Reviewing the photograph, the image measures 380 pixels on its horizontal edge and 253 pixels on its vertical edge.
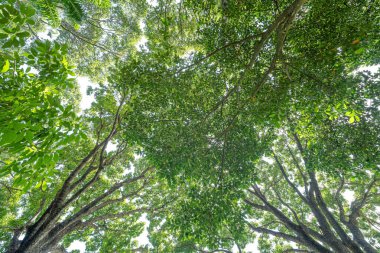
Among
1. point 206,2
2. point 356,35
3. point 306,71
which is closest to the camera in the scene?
point 356,35

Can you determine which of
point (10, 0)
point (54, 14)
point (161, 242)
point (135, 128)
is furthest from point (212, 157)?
point (161, 242)

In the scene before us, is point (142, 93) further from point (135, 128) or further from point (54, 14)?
point (54, 14)

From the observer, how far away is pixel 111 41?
1134 cm

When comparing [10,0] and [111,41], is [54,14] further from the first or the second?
[111,41]

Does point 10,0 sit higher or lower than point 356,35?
lower

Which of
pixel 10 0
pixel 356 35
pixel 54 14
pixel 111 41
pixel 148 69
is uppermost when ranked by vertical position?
pixel 111 41

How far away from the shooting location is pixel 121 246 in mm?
12055

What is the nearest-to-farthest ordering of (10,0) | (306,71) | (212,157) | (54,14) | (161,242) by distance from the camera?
(10,0) → (54,14) → (306,71) → (212,157) → (161,242)

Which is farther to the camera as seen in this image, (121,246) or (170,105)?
(121,246)

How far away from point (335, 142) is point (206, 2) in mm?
6001

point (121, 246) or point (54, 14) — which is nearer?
point (54, 14)

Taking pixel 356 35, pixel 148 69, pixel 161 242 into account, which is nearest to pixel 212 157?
pixel 148 69

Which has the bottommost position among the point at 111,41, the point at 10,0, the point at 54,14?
the point at 10,0

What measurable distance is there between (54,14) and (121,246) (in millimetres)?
13082
